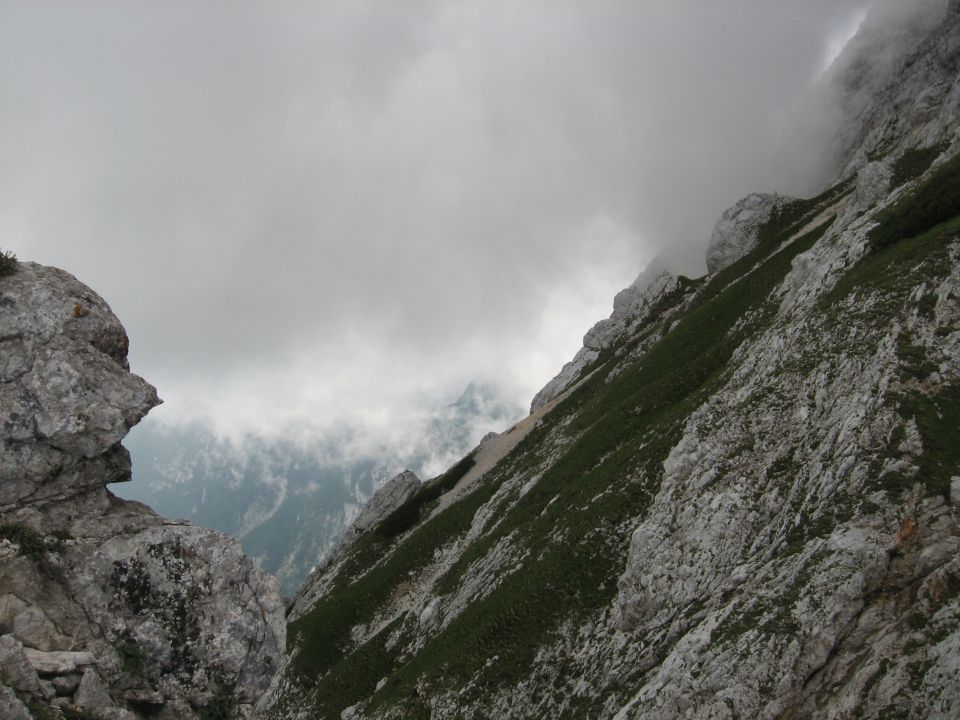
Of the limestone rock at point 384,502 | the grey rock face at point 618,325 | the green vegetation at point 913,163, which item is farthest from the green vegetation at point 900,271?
the limestone rock at point 384,502

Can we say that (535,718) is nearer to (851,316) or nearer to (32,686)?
(32,686)

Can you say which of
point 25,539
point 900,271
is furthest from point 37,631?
point 900,271

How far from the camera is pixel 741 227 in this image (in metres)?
89.2

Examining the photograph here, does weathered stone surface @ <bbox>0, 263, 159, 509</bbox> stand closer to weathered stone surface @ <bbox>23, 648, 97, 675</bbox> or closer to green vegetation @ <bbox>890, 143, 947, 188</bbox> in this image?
weathered stone surface @ <bbox>23, 648, 97, 675</bbox>

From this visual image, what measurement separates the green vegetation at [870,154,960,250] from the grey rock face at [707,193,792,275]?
180 ft

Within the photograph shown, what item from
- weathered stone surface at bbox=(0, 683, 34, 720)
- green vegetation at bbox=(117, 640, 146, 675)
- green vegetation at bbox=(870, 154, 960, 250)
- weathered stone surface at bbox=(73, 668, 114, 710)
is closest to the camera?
weathered stone surface at bbox=(0, 683, 34, 720)

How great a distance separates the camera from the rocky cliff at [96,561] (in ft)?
42.2

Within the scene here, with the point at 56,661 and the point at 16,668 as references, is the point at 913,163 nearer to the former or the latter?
the point at 56,661

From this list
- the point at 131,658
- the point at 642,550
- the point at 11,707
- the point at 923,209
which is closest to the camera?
the point at 11,707

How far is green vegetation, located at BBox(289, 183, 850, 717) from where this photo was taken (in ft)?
99.0

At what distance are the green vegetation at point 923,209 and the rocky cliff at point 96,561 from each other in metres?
36.2

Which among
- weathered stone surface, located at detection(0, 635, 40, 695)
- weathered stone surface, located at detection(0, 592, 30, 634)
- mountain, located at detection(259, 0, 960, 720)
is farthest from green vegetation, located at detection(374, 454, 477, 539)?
weathered stone surface, located at detection(0, 635, 40, 695)

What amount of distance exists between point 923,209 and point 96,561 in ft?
132

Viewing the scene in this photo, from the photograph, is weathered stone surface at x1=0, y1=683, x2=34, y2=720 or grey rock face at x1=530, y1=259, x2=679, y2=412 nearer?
weathered stone surface at x1=0, y1=683, x2=34, y2=720
